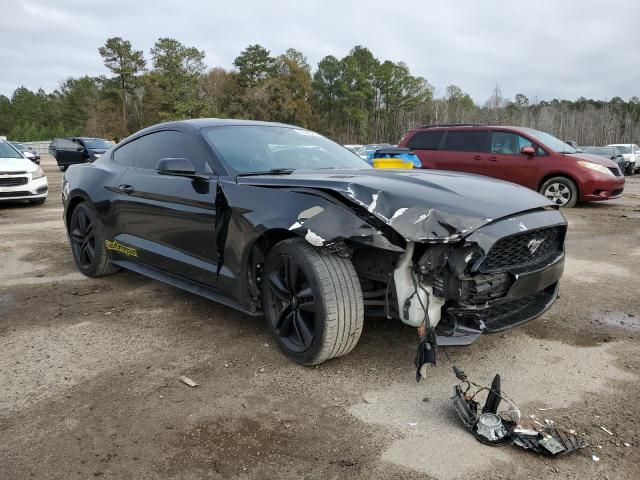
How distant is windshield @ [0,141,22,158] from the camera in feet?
36.4

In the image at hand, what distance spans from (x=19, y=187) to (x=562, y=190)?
37.0 ft

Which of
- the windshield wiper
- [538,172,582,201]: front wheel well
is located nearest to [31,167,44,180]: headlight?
the windshield wiper

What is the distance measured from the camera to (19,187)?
1068 cm

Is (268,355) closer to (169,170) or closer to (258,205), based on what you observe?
(258,205)

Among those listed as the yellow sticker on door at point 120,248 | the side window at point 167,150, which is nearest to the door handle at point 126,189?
the side window at point 167,150

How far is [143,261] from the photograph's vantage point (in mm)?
4203

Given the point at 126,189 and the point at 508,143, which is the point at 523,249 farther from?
the point at 508,143

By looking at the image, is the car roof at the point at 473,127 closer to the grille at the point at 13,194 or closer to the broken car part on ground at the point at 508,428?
the grille at the point at 13,194

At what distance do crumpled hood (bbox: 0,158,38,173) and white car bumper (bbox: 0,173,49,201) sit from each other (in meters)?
0.12

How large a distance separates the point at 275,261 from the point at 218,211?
61cm

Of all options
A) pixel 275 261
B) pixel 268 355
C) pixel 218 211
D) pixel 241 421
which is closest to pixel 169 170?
pixel 218 211

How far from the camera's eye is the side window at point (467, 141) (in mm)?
10617

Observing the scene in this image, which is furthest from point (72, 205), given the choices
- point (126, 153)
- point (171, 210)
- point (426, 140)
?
point (426, 140)

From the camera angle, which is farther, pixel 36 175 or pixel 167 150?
pixel 36 175
